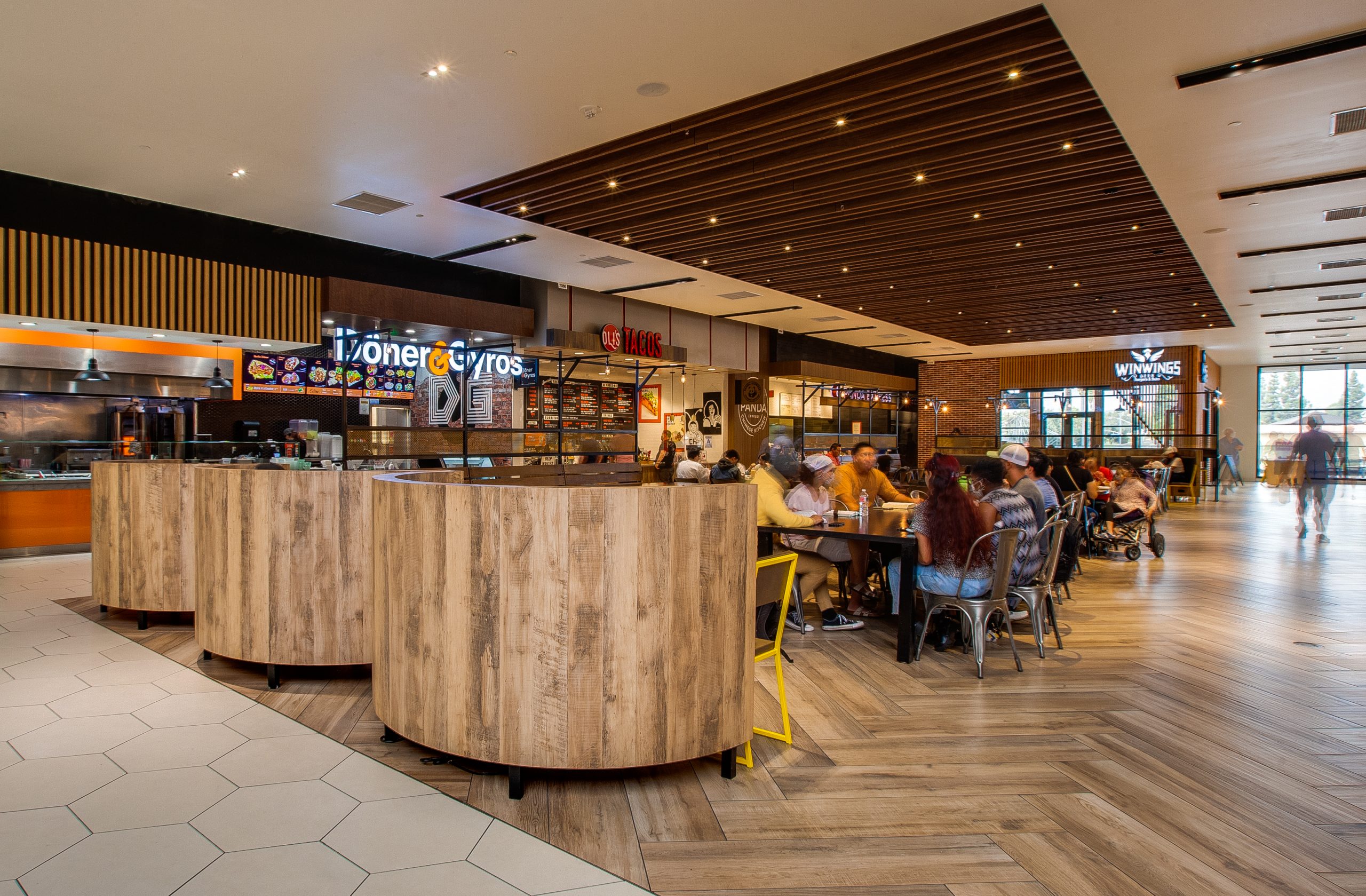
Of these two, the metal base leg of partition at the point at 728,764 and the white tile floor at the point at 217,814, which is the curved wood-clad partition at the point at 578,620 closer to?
the metal base leg of partition at the point at 728,764

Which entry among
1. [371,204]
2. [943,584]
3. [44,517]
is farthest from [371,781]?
[44,517]

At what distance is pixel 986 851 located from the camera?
2.53m

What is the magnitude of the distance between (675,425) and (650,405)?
2.58 feet

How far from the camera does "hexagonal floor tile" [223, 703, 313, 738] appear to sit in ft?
11.4

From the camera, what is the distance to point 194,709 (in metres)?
3.76

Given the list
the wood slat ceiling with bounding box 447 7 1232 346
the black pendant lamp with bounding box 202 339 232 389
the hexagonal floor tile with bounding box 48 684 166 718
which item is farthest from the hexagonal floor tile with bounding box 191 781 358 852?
the black pendant lamp with bounding box 202 339 232 389

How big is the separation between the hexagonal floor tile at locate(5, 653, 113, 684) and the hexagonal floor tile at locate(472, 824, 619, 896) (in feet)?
10.5

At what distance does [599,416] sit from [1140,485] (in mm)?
8820

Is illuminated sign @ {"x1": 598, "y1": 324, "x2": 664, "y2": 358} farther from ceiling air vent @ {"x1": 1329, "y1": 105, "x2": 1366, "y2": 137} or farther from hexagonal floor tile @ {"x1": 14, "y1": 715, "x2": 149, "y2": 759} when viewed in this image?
ceiling air vent @ {"x1": 1329, "y1": 105, "x2": 1366, "y2": 137}

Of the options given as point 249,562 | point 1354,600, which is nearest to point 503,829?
point 249,562

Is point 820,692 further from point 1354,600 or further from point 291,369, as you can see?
point 291,369

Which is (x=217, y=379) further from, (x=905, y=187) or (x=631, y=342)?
(x=905, y=187)

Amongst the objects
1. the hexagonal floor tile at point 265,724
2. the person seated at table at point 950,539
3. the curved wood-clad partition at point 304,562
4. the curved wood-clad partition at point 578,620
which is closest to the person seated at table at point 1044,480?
the person seated at table at point 950,539

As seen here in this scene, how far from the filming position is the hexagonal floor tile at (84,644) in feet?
15.6
